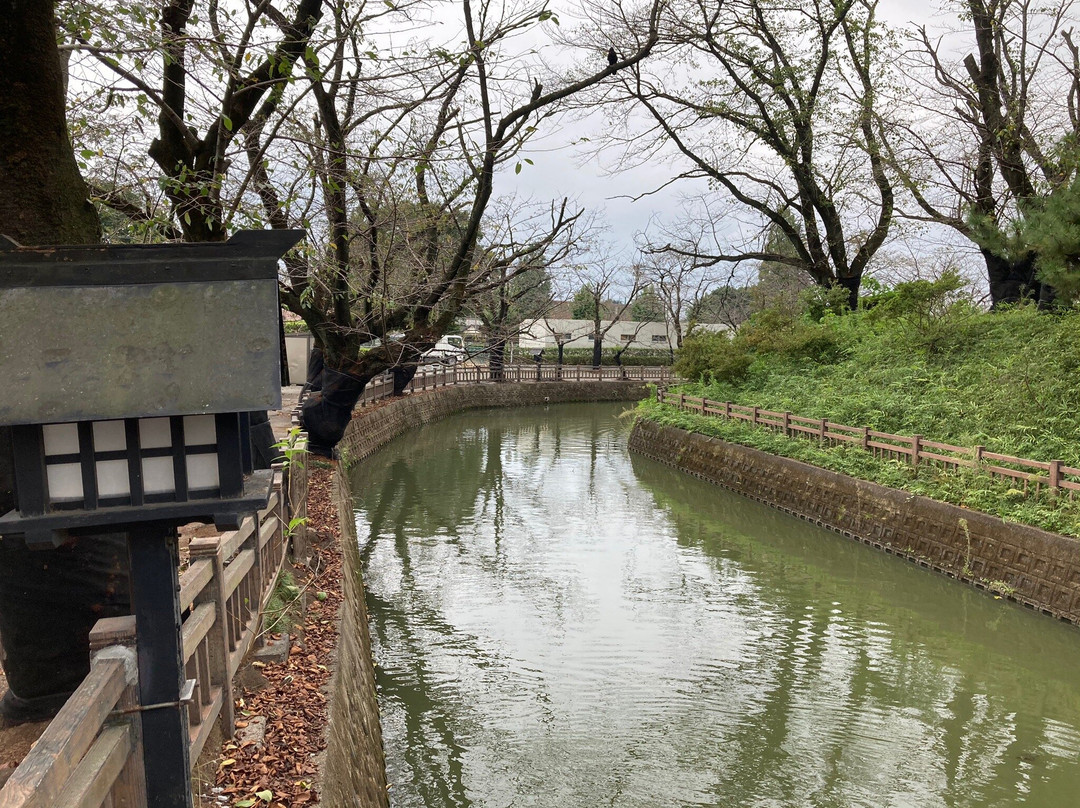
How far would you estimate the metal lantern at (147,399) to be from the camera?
8.50ft

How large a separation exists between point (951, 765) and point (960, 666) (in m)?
2.47

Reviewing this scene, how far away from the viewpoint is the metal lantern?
259cm

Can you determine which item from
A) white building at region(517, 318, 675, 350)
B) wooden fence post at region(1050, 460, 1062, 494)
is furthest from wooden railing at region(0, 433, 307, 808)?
white building at region(517, 318, 675, 350)

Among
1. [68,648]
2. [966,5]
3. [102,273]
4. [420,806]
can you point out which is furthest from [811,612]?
[966,5]

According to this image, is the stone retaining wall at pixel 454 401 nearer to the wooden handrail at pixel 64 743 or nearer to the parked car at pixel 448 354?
the parked car at pixel 448 354

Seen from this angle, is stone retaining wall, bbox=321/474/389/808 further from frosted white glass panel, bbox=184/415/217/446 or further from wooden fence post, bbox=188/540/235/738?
frosted white glass panel, bbox=184/415/217/446

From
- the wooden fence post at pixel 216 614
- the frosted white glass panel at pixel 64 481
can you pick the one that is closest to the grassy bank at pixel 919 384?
the wooden fence post at pixel 216 614

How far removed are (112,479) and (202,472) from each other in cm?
30

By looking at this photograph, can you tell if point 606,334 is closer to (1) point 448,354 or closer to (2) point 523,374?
(2) point 523,374

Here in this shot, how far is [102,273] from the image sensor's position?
2.68 metres

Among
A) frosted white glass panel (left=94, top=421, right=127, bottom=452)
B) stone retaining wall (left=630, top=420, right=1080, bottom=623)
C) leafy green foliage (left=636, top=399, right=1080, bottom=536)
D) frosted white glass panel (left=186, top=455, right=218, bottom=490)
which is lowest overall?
stone retaining wall (left=630, top=420, right=1080, bottom=623)

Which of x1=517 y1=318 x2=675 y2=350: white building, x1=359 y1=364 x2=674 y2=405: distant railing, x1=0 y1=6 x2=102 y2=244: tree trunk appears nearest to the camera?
x1=0 y1=6 x2=102 y2=244: tree trunk

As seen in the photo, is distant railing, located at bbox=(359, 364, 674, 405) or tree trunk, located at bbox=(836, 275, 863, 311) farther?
distant railing, located at bbox=(359, 364, 674, 405)

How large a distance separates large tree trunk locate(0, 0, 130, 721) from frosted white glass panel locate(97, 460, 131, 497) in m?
1.51
